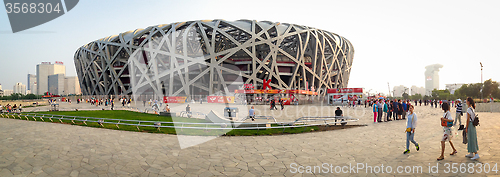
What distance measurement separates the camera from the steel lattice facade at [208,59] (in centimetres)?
4716

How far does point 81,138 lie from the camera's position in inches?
340

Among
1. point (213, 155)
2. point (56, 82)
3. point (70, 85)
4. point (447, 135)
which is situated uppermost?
point (56, 82)

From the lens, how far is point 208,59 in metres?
47.2

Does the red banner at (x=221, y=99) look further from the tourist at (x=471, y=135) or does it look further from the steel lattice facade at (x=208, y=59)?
the tourist at (x=471, y=135)

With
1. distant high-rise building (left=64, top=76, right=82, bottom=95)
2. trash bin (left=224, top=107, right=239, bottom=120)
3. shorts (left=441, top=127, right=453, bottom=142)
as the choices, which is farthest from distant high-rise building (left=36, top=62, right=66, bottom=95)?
shorts (left=441, top=127, right=453, bottom=142)

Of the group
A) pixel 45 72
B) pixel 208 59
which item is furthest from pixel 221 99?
pixel 45 72

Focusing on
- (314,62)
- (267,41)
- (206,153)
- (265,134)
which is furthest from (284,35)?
(206,153)

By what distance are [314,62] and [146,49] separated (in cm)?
3452

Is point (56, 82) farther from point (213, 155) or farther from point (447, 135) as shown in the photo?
point (447, 135)

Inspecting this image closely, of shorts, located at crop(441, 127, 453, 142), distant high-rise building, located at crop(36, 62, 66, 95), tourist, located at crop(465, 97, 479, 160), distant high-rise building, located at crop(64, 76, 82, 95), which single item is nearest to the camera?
tourist, located at crop(465, 97, 479, 160)

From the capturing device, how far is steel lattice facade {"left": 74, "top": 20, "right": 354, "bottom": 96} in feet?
155

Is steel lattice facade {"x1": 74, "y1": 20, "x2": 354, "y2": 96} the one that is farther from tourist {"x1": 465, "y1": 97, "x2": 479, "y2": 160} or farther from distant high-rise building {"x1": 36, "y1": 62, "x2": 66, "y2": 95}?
distant high-rise building {"x1": 36, "y1": 62, "x2": 66, "y2": 95}

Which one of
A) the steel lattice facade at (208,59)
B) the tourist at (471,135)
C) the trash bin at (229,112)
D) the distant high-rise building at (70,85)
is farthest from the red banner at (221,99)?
the distant high-rise building at (70,85)

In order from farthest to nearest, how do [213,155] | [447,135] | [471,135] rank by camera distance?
[213,155]
[447,135]
[471,135]
